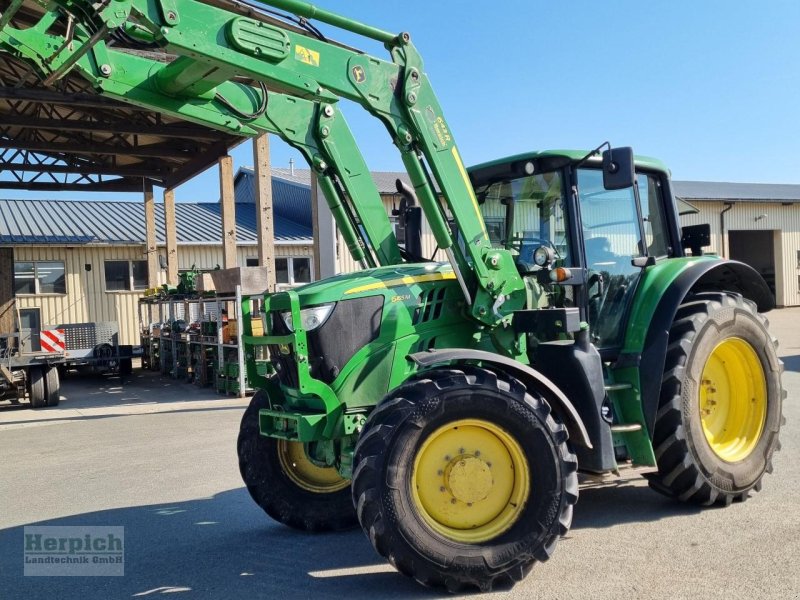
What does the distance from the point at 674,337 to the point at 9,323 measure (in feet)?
47.7

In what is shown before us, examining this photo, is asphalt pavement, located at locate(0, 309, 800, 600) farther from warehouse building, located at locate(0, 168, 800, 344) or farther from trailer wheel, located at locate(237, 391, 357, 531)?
warehouse building, located at locate(0, 168, 800, 344)

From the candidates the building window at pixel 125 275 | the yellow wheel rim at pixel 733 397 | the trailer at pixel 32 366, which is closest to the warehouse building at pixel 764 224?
the building window at pixel 125 275

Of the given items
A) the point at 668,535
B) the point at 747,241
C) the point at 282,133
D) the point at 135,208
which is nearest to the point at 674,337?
the point at 668,535

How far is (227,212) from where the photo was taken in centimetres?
1600

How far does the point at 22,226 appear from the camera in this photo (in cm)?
2323

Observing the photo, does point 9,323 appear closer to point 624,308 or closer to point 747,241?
point 624,308

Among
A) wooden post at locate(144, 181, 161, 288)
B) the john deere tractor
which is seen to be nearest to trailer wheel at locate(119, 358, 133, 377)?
wooden post at locate(144, 181, 161, 288)

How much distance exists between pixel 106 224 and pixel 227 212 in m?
10.5

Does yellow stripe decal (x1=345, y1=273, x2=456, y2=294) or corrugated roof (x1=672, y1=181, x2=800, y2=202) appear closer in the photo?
yellow stripe decal (x1=345, y1=273, x2=456, y2=294)

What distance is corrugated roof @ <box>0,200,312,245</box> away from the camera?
22438mm

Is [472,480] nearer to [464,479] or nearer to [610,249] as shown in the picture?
[464,479]

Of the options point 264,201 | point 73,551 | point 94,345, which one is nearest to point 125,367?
point 94,345

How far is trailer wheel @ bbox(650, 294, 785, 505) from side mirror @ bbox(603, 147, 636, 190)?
1236 mm

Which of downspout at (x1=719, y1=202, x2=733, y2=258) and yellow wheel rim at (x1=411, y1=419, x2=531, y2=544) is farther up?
downspout at (x1=719, y1=202, x2=733, y2=258)
